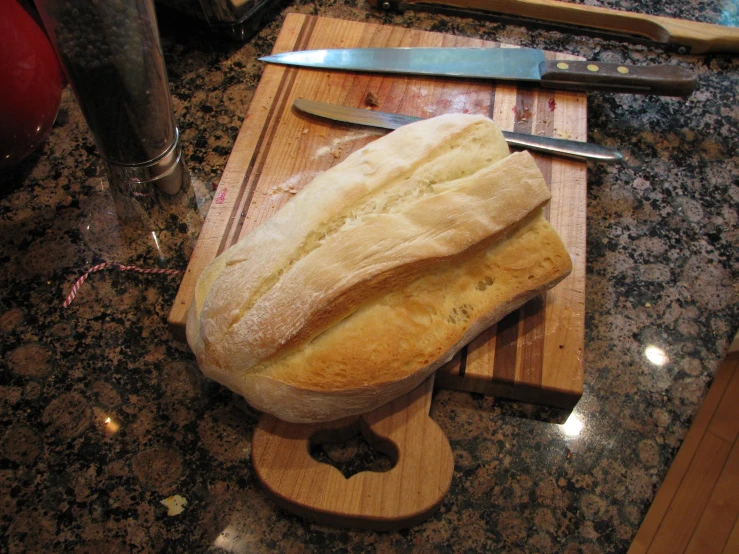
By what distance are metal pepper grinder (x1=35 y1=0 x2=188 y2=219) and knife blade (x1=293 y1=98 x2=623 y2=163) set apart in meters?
0.27

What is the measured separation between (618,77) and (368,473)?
2.91ft

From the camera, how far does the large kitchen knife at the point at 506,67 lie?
1125 millimetres

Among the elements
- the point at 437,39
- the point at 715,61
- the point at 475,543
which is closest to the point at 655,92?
the point at 715,61

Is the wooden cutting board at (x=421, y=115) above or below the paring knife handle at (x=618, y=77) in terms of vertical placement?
below

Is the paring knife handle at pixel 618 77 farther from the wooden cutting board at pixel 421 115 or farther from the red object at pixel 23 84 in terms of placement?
the red object at pixel 23 84

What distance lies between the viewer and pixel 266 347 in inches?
28.2

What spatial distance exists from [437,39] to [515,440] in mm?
828

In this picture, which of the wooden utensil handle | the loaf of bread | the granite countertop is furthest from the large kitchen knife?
the wooden utensil handle

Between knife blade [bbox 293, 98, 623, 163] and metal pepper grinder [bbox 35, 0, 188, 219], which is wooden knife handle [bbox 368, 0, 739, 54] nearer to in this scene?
knife blade [bbox 293, 98, 623, 163]

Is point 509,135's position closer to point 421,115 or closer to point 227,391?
point 421,115

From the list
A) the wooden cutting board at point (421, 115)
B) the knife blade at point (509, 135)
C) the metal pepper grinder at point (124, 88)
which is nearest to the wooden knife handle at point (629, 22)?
the wooden cutting board at point (421, 115)

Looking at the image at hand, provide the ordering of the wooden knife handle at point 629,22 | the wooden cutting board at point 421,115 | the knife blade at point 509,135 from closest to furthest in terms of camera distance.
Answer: the wooden cutting board at point 421,115
the knife blade at point 509,135
the wooden knife handle at point 629,22

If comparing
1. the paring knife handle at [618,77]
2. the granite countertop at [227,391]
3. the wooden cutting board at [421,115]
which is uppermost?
the paring knife handle at [618,77]

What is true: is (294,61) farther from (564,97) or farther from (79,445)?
(79,445)
